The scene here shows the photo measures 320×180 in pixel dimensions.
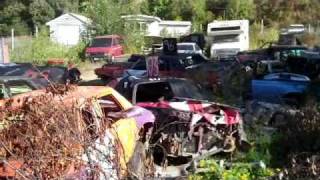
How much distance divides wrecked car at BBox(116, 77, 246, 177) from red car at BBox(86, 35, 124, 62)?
22.6 metres

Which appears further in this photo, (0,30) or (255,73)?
(0,30)

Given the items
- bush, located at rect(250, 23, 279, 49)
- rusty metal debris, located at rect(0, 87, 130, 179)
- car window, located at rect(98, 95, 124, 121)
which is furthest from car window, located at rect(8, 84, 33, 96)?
bush, located at rect(250, 23, 279, 49)

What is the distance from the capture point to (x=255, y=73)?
62.1 ft

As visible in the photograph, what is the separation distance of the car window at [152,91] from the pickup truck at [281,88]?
15.5 ft

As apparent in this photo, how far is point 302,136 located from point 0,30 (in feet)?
159

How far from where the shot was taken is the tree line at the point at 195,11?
49.3 meters

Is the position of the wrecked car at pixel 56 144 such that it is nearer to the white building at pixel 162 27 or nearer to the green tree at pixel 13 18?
the white building at pixel 162 27

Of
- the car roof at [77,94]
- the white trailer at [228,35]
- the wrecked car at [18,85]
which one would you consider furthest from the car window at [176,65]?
the white trailer at [228,35]

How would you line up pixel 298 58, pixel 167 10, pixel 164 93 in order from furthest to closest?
pixel 167 10, pixel 298 58, pixel 164 93

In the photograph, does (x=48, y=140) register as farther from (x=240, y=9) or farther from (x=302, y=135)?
(x=240, y=9)

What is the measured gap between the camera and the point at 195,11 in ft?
162

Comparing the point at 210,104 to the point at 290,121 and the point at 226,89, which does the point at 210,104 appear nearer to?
the point at 290,121

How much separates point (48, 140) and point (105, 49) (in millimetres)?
29753

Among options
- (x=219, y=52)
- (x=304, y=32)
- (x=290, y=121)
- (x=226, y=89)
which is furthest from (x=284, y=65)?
(x=304, y=32)
